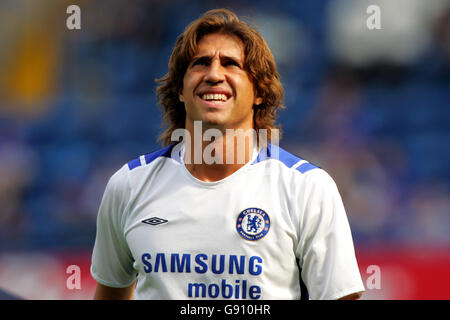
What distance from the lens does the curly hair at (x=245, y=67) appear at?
102 inches

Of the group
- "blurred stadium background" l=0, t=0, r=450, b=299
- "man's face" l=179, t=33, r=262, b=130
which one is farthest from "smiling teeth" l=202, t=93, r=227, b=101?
"blurred stadium background" l=0, t=0, r=450, b=299

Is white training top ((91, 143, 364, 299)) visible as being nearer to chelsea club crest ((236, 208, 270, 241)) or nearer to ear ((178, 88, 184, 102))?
chelsea club crest ((236, 208, 270, 241))

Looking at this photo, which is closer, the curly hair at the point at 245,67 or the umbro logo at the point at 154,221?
the umbro logo at the point at 154,221

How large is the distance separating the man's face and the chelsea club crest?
369 millimetres

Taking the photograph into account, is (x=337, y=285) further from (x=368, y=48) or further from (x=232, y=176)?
(x=368, y=48)

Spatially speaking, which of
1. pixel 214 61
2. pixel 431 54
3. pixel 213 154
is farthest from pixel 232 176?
pixel 431 54

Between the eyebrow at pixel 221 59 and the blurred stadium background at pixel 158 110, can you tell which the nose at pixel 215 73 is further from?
the blurred stadium background at pixel 158 110

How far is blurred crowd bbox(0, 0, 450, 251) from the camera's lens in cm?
597

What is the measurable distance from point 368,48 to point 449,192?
65.6 inches

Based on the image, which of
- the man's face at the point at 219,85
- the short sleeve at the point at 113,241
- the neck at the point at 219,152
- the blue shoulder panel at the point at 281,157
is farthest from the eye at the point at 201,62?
the short sleeve at the point at 113,241

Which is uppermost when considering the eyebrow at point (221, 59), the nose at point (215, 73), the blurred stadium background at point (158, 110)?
the blurred stadium background at point (158, 110)

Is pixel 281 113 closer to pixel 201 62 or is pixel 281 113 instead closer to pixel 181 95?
pixel 181 95

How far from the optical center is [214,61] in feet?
8.21

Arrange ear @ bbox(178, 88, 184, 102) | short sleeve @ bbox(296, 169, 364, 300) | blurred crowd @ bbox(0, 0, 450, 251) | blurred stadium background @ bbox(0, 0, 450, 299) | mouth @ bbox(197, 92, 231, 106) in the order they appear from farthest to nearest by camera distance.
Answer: blurred crowd @ bbox(0, 0, 450, 251) < blurred stadium background @ bbox(0, 0, 450, 299) < ear @ bbox(178, 88, 184, 102) < mouth @ bbox(197, 92, 231, 106) < short sleeve @ bbox(296, 169, 364, 300)
